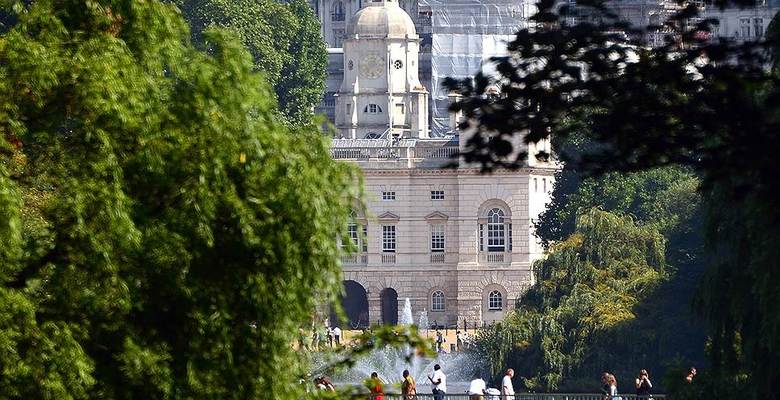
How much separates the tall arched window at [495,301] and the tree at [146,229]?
9214 centimetres

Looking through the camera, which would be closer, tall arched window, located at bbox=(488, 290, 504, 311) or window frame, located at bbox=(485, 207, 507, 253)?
window frame, located at bbox=(485, 207, 507, 253)

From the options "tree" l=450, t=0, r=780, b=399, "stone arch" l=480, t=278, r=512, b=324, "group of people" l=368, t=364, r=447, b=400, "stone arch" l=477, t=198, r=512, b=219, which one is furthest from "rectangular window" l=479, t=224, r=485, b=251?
"tree" l=450, t=0, r=780, b=399

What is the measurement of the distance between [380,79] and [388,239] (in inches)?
649

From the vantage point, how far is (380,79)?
136m

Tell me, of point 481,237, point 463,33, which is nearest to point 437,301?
point 481,237

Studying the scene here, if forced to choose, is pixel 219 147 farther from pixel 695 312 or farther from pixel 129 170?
pixel 695 312

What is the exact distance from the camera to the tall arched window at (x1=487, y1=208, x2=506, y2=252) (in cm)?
11769

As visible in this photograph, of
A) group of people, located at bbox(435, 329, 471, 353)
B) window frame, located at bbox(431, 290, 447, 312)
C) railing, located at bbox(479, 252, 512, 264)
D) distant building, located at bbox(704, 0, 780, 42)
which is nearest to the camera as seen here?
distant building, located at bbox(704, 0, 780, 42)

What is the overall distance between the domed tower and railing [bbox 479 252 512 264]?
1667 centimetres

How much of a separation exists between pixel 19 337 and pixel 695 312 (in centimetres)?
1622

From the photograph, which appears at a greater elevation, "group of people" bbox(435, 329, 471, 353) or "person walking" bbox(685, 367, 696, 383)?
"group of people" bbox(435, 329, 471, 353)

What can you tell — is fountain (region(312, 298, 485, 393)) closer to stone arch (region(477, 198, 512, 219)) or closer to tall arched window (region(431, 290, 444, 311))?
stone arch (region(477, 198, 512, 219))

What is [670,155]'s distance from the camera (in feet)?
53.6

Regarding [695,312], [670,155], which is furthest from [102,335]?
[695,312]
